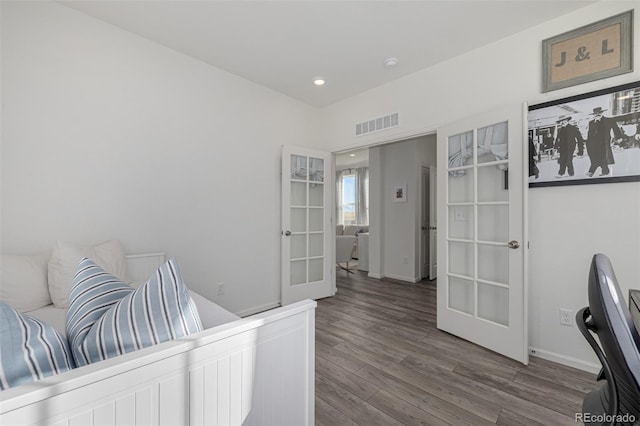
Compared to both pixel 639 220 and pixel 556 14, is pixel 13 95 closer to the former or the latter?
pixel 556 14

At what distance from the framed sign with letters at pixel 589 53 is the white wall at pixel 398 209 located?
2.50 metres

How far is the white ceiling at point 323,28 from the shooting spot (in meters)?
2.03

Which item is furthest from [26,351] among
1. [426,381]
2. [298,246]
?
[298,246]

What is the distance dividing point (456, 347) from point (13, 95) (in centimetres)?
385

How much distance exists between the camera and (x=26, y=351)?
62 cm

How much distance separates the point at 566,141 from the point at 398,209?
9.63 ft

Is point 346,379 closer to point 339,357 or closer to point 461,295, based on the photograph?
point 339,357

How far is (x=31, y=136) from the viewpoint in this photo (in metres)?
1.90

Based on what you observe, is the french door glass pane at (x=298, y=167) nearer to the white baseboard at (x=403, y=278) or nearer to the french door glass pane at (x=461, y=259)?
the french door glass pane at (x=461, y=259)

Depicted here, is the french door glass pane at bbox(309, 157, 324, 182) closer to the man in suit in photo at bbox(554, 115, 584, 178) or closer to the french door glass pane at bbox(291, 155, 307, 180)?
the french door glass pane at bbox(291, 155, 307, 180)

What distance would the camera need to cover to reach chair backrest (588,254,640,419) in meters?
0.82

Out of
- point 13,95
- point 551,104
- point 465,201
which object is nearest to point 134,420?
point 13,95

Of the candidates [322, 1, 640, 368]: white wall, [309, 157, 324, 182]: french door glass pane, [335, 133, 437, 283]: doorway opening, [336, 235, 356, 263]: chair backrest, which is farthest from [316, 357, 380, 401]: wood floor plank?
[336, 235, 356, 263]: chair backrest

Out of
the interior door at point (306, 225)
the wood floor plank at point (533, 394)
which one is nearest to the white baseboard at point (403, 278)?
the interior door at point (306, 225)
